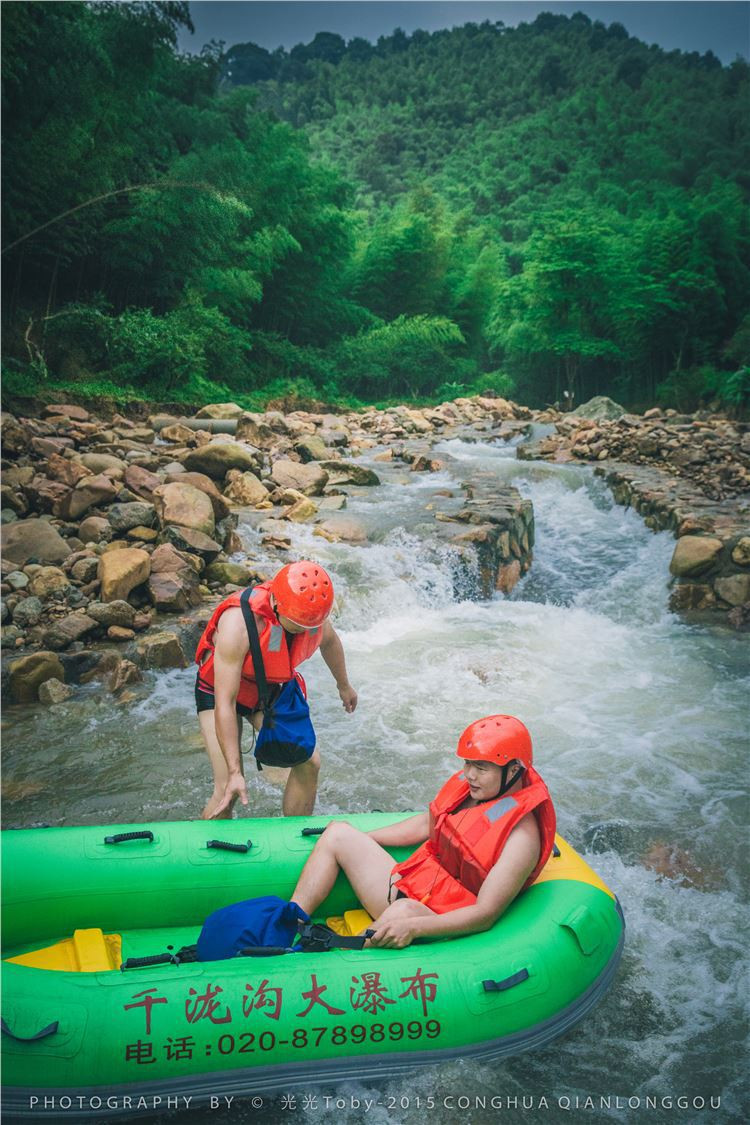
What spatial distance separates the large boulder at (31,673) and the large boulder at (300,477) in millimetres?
4752

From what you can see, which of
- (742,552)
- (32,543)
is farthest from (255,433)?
(742,552)

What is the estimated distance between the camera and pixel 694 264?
22.5 m

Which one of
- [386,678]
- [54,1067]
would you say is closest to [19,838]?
[54,1067]

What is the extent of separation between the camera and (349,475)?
10.7 meters

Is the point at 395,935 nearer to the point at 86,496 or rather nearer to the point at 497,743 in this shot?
the point at 497,743

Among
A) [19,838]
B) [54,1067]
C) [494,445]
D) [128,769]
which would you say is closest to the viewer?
[54,1067]

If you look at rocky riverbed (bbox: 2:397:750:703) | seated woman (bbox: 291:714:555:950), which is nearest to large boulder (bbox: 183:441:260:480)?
rocky riverbed (bbox: 2:397:750:703)

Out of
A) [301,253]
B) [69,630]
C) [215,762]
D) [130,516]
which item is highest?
[301,253]

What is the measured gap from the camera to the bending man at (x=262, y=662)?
2.73m

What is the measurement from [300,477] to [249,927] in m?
7.92

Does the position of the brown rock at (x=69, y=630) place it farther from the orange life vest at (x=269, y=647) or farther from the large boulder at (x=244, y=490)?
the large boulder at (x=244, y=490)

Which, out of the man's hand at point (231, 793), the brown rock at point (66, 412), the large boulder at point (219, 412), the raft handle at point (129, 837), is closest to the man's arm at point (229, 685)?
the man's hand at point (231, 793)

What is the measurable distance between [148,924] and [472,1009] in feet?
3.63

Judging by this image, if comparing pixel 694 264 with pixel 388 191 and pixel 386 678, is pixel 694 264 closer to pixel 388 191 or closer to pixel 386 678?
pixel 386 678
